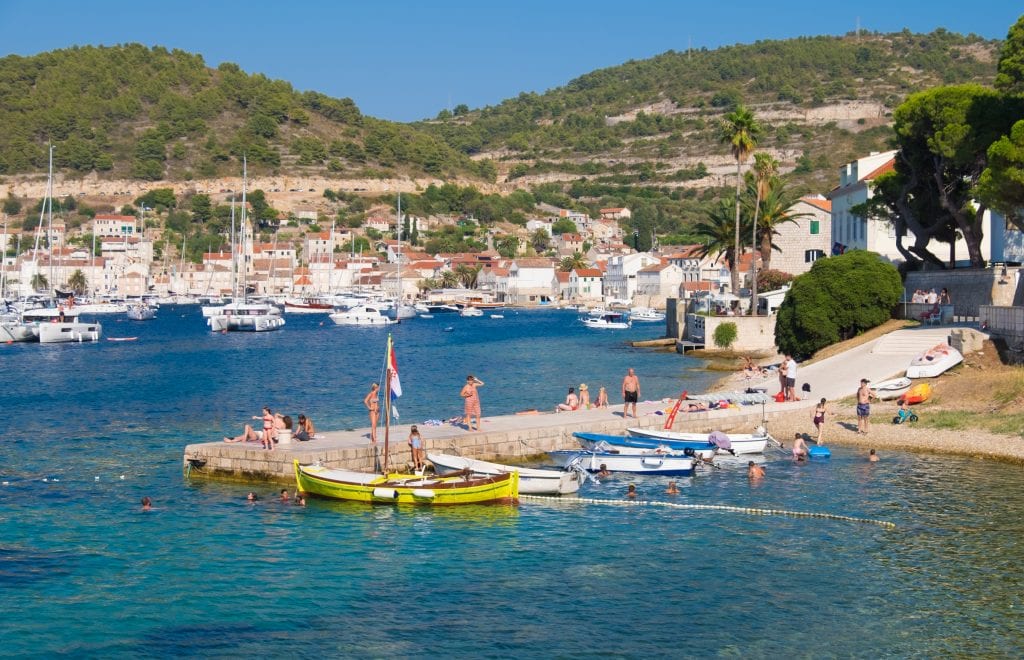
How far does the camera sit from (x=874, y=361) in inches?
1689

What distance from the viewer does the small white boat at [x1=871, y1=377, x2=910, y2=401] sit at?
1507 inches

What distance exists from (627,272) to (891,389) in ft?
448

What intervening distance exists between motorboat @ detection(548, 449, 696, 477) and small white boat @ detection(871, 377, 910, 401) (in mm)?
10846

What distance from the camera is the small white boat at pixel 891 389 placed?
38281 mm

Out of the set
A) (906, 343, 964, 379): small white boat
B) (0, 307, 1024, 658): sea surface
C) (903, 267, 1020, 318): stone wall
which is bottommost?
(0, 307, 1024, 658): sea surface

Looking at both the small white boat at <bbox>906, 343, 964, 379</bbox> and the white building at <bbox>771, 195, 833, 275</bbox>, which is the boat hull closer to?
the white building at <bbox>771, 195, 833, 275</bbox>

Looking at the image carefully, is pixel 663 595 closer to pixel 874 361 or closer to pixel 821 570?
pixel 821 570

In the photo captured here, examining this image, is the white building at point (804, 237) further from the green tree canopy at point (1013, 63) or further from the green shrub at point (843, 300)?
the green tree canopy at point (1013, 63)

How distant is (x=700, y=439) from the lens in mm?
32375

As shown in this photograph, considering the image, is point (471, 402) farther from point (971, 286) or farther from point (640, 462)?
point (971, 286)

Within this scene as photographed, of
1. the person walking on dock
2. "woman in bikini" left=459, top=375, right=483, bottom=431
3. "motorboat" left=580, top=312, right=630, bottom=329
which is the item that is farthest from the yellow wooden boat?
"motorboat" left=580, top=312, right=630, bottom=329

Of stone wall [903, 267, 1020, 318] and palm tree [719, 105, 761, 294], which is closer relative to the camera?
stone wall [903, 267, 1020, 318]

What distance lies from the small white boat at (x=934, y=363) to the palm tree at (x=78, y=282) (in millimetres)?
165151

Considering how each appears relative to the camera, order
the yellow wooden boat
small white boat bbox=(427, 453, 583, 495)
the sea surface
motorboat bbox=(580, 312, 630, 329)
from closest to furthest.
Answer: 1. the sea surface
2. the yellow wooden boat
3. small white boat bbox=(427, 453, 583, 495)
4. motorboat bbox=(580, 312, 630, 329)
